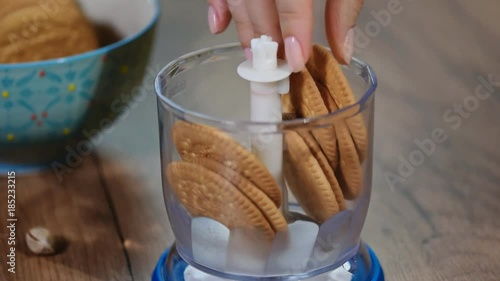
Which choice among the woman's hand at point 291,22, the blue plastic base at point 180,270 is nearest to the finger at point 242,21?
the woman's hand at point 291,22

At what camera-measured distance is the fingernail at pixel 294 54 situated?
0.44 metres

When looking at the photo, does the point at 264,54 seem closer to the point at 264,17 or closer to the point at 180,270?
the point at 264,17

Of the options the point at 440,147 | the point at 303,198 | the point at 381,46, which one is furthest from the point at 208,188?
the point at 381,46

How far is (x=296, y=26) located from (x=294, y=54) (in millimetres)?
20

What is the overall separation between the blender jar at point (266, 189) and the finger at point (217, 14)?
0.05 metres

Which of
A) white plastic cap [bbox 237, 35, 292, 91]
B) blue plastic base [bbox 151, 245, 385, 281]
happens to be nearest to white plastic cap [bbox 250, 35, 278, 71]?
white plastic cap [bbox 237, 35, 292, 91]

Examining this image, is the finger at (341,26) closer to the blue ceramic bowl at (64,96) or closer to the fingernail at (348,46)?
the fingernail at (348,46)

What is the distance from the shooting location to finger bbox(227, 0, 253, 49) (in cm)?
49

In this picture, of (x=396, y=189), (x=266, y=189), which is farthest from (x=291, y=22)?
(x=396, y=189)

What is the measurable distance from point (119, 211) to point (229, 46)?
0.18 metres

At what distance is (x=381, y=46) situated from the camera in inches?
34.8

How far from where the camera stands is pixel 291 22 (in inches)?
17.7

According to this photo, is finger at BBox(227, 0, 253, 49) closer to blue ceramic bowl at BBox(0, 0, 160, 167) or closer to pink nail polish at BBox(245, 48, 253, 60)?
pink nail polish at BBox(245, 48, 253, 60)

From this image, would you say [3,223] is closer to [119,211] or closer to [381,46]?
[119,211]
